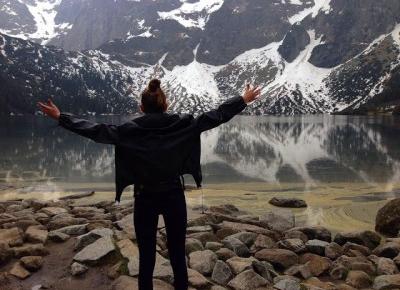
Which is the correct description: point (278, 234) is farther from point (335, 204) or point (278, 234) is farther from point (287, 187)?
point (287, 187)

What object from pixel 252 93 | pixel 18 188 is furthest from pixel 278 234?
pixel 18 188

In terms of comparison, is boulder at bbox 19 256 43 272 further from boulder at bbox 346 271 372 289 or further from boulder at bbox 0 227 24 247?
boulder at bbox 346 271 372 289

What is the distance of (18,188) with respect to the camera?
35250 millimetres

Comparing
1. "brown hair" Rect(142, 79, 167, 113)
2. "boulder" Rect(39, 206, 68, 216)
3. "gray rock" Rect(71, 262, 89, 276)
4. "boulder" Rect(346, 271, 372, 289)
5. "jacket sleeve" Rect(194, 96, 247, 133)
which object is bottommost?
"boulder" Rect(346, 271, 372, 289)

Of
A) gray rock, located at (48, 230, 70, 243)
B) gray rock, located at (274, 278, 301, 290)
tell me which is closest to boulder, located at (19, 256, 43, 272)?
gray rock, located at (48, 230, 70, 243)

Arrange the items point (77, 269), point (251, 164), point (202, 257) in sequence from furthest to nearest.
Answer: point (251, 164) → point (202, 257) → point (77, 269)

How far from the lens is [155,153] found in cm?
826

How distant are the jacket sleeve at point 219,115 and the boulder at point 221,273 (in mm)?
4915

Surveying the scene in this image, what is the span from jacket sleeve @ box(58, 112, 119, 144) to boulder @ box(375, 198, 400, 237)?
14.6 metres

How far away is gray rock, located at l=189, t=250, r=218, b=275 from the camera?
1232cm

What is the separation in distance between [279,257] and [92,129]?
7.68 meters

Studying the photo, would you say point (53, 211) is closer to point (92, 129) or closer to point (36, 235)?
point (36, 235)

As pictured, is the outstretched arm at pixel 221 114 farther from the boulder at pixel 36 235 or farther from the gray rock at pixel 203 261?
the boulder at pixel 36 235

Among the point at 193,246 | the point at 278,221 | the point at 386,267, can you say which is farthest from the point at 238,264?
the point at 278,221
